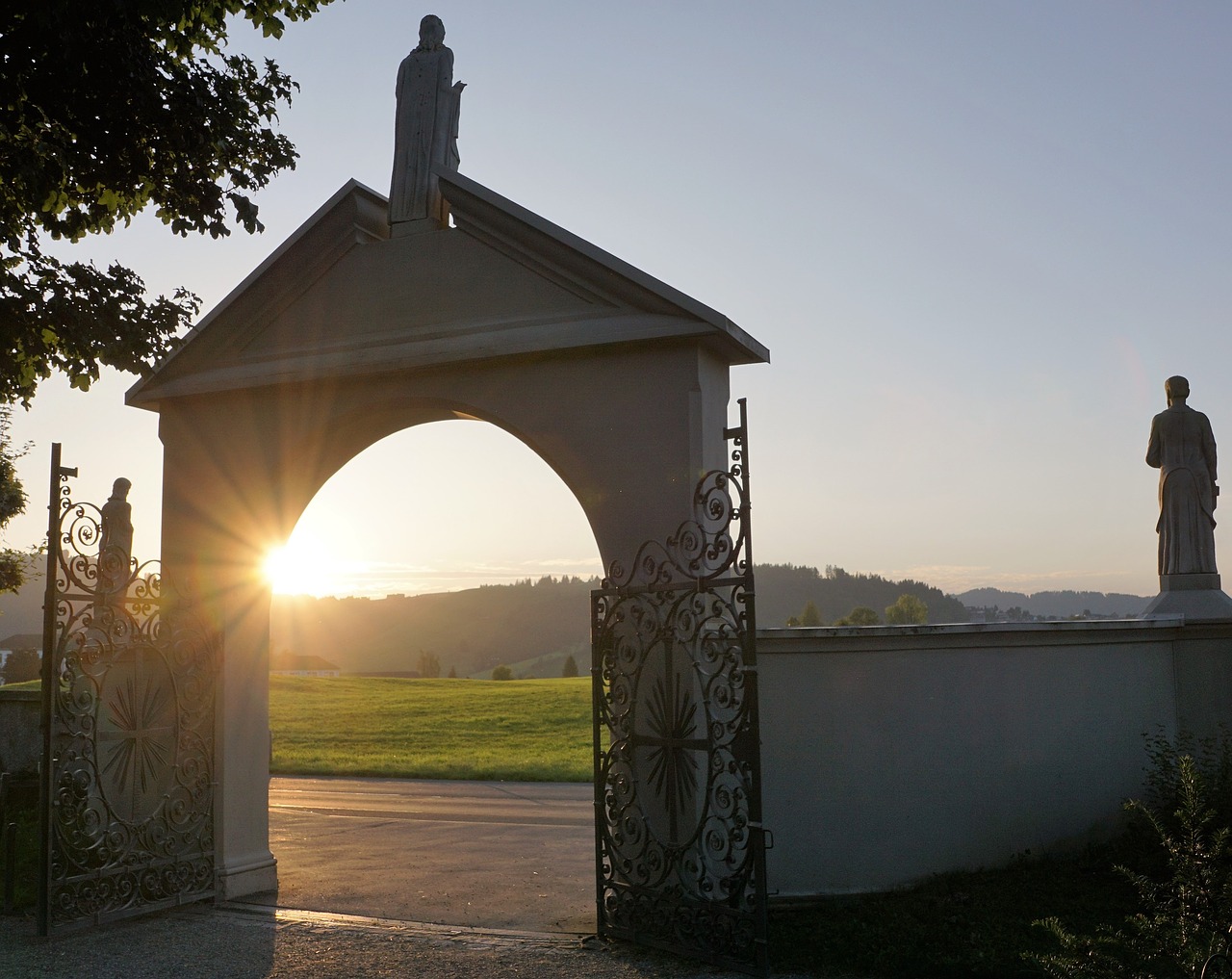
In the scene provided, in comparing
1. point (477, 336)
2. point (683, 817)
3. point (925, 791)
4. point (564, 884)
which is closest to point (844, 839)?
point (925, 791)

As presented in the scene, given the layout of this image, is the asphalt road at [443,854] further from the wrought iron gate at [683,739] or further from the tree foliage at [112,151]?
the tree foliage at [112,151]

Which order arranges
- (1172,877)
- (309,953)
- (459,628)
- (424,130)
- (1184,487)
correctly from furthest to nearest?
(459,628), (1184,487), (424,130), (309,953), (1172,877)

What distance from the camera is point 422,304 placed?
30.3 feet

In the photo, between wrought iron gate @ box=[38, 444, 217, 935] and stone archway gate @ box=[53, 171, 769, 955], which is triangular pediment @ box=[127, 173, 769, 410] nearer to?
stone archway gate @ box=[53, 171, 769, 955]

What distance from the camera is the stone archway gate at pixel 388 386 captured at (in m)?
8.29

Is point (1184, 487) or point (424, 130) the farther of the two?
point (1184, 487)

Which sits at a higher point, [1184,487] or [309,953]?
[1184,487]

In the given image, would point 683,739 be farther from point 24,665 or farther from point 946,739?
point 24,665

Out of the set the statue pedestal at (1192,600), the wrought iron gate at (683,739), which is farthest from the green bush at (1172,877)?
the wrought iron gate at (683,739)

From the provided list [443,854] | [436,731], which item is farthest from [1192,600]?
[436,731]

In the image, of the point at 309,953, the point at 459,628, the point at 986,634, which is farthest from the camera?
the point at 459,628

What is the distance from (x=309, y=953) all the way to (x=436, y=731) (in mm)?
20490

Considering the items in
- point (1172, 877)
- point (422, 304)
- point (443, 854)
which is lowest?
point (443, 854)

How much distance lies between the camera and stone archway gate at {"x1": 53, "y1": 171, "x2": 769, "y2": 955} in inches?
326
